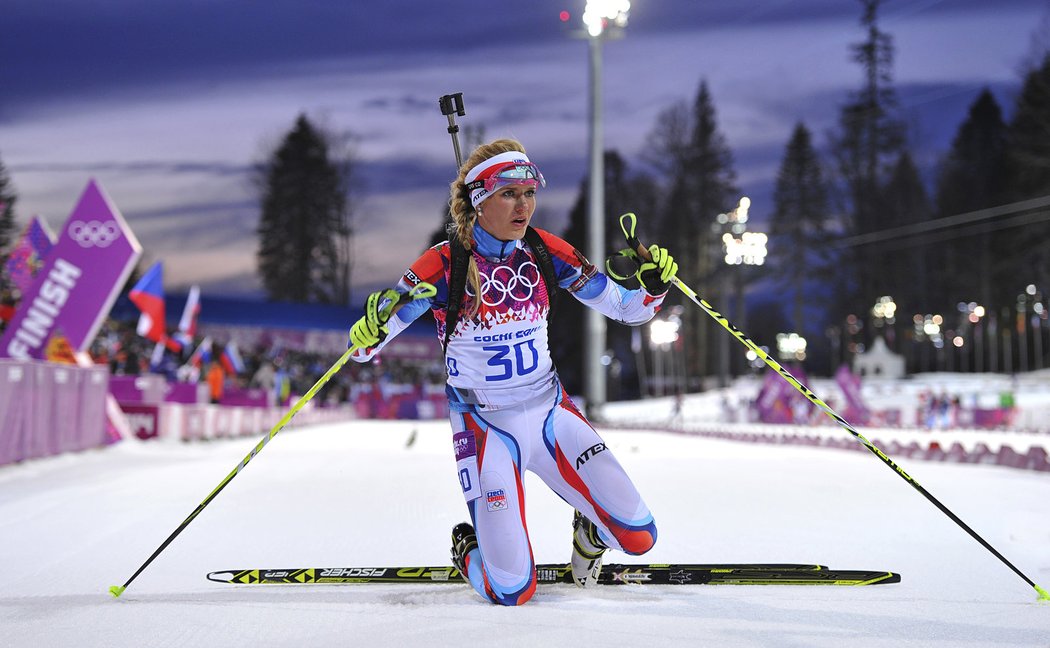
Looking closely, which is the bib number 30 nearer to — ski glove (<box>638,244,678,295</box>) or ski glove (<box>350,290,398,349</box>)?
ski glove (<box>350,290,398,349</box>)

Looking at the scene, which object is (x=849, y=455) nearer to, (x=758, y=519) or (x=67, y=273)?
(x=758, y=519)

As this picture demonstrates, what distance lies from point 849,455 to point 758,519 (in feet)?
26.8

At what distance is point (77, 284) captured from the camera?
14688 millimetres

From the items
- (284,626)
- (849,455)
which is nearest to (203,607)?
(284,626)

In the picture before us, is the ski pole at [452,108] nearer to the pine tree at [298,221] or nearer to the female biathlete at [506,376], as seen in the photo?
the female biathlete at [506,376]

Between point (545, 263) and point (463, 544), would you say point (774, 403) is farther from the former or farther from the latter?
point (463, 544)

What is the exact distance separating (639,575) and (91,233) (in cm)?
1306

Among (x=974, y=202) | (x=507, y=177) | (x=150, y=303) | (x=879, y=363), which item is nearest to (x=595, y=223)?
(x=150, y=303)

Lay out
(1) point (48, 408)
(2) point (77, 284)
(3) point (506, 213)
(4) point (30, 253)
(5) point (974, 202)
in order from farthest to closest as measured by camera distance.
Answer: (5) point (974, 202)
(4) point (30, 253)
(2) point (77, 284)
(1) point (48, 408)
(3) point (506, 213)

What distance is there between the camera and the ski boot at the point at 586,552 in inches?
159

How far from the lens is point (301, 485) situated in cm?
847

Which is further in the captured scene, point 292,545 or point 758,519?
point 758,519

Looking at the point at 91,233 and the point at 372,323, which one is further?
the point at 91,233

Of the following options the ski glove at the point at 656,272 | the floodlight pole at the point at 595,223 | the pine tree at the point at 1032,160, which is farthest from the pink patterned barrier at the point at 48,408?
the pine tree at the point at 1032,160
